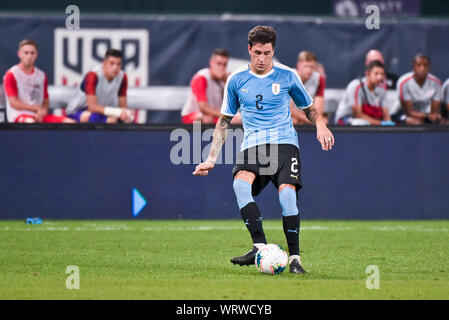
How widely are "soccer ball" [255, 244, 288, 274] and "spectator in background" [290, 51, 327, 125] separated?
560cm

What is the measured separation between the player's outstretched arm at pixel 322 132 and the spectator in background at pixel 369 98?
16.9ft

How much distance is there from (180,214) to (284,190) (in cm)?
463

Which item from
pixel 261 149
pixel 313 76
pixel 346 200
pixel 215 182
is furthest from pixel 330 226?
pixel 261 149

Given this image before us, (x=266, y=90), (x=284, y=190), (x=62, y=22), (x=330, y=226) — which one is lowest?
(x=330, y=226)

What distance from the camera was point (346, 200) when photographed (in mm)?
11758

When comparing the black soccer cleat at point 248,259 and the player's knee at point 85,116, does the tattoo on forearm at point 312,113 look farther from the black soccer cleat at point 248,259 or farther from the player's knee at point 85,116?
the player's knee at point 85,116

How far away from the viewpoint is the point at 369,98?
12742 mm

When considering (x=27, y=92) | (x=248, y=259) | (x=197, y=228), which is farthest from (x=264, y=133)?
(x=27, y=92)

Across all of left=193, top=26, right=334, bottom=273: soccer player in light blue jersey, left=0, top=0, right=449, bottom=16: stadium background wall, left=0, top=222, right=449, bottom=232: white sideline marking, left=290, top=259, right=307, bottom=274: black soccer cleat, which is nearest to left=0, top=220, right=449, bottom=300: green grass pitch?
left=0, top=222, right=449, bottom=232: white sideline marking

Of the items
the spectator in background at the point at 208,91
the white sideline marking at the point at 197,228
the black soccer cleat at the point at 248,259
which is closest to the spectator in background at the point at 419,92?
the spectator in background at the point at 208,91

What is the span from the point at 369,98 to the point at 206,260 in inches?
213

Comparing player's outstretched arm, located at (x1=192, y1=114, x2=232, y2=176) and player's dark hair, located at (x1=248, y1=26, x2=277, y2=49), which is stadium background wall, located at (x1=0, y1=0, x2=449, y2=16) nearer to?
player's outstretched arm, located at (x1=192, y1=114, x2=232, y2=176)

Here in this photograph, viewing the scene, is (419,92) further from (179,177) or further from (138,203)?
(138,203)

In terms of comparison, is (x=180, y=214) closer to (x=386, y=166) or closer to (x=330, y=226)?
(x=330, y=226)
